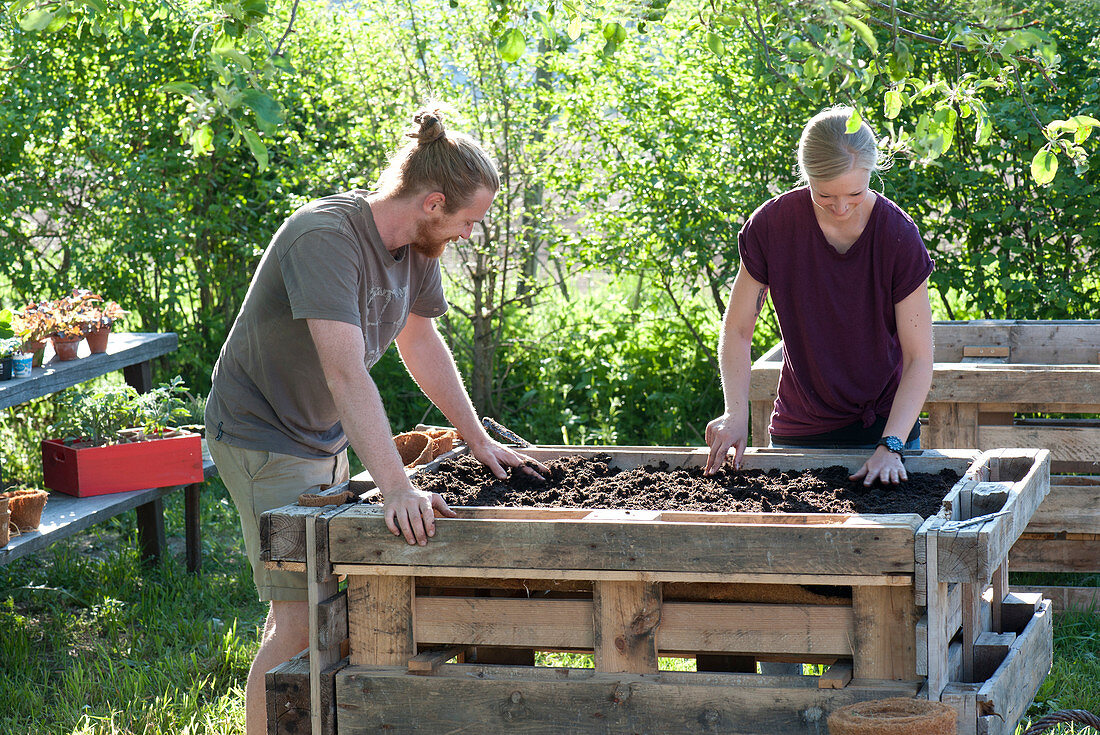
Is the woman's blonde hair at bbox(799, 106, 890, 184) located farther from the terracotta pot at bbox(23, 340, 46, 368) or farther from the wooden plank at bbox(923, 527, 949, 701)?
the terracotta pot at bbox(23, 340, 46, 368)

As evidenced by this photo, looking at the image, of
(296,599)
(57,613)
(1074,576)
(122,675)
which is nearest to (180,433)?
(57,613)

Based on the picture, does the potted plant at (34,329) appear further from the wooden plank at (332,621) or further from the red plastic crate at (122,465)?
the wooden plank at (332,621)

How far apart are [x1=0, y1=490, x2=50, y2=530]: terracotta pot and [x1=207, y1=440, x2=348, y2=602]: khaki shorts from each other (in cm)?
187

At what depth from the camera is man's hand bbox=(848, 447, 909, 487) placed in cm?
271

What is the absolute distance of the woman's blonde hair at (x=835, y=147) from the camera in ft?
9.47

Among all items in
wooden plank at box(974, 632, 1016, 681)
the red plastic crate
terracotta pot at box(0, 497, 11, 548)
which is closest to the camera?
wooden plank at box(974, 632, 1016, 681)

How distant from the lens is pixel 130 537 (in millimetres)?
5848

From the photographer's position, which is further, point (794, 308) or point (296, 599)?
point (794, 308)

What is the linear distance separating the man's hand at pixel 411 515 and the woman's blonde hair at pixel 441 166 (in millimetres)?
712

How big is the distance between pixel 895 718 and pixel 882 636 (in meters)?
0.30

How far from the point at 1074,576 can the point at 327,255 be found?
3750 mm

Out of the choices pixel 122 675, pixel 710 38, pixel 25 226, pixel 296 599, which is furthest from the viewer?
pixel 25 226

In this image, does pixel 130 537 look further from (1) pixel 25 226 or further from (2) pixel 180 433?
(1) pixel 25 226

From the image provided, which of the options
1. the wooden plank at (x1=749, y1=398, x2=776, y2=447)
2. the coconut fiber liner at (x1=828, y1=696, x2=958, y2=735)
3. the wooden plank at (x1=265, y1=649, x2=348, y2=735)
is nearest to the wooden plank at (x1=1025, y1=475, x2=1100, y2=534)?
the wooden plank at (x1=749, y1=398, x2=776, y2=447)
